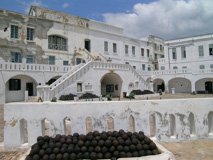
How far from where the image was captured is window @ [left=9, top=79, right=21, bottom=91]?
18634 mm

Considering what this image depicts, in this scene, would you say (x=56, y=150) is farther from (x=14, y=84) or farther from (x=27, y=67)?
(x=14, y=84)

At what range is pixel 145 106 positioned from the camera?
192 inches

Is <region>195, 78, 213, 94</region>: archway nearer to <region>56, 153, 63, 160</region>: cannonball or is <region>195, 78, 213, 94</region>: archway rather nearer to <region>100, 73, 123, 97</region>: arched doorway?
<region>100, 73, 123, 97</region>: arched doorway

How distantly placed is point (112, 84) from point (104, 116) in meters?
19.6

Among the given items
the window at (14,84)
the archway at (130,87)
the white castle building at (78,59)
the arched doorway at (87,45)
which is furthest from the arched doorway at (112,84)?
the window at (14,84)

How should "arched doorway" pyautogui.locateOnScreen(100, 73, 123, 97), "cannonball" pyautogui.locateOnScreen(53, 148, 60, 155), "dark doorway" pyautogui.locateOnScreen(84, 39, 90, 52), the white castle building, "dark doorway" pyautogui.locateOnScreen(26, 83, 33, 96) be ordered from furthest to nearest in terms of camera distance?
1. "dark doorway" pyautogui.locateOnScreen(84, 39, 90, 52)
2. "arched doorway" pyautogui.locateOnScreen(100, 73, 123, 97)
3. "dark doorway" pyautogui.locateOnScreen(26, 83, 33, 96)
4. the white castle building
5. "cannonball" pyautogui.locateOnScreen(53, 148, 60, 155)

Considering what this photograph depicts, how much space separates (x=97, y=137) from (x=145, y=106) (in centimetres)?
200

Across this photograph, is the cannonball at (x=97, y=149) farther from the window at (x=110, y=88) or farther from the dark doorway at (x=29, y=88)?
the window at (x=110, y=88)

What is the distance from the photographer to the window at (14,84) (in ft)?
61.1

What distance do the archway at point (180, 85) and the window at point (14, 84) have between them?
28342mm

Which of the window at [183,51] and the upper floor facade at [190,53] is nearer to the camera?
the upper floor facade at [190,53]

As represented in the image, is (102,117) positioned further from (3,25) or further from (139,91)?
(3,25)

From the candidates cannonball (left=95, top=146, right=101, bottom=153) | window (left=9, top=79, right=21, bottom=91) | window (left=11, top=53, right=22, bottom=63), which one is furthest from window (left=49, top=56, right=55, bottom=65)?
cannonball (left=95, top=146, right=101, bottom=153)

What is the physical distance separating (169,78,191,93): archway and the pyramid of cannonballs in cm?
3090
